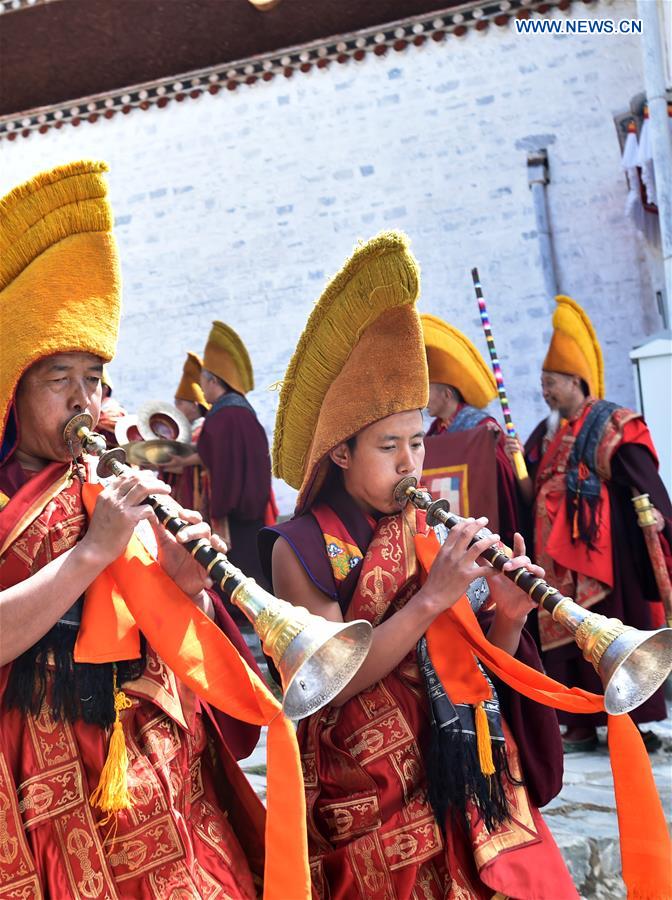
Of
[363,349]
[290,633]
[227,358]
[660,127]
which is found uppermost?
[660,127]

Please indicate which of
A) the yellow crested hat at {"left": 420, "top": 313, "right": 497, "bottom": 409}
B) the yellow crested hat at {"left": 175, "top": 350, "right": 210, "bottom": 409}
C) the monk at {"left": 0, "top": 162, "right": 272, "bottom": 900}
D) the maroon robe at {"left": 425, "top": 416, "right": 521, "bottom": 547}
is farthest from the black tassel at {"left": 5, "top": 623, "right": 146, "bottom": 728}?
the yellow crested hat at {"left": 175, "top": 350, "right": 210, "bottom": 409}

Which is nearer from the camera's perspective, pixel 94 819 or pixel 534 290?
pixel 94 819

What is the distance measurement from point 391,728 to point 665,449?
5.16 metres

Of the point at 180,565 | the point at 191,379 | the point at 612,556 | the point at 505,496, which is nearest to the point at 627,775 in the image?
the point at 180,565

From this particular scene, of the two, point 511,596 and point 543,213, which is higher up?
point 543,213

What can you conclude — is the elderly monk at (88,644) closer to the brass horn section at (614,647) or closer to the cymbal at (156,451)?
the brass horn section at (614,647)

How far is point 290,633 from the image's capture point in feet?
6.30

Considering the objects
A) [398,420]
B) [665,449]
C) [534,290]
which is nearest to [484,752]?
[398,420]

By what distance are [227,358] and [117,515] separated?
5.39 meters

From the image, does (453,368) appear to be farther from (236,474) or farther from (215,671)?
(215,671)

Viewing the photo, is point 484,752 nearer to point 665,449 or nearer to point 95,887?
point 95,887

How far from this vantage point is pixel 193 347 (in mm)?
10195

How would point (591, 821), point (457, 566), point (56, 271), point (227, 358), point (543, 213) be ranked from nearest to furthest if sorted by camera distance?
point (56, 271), point (457, 566), point (591, 821), point (227, 358), point (543, 213)

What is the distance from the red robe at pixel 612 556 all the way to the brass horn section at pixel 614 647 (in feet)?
9.38
